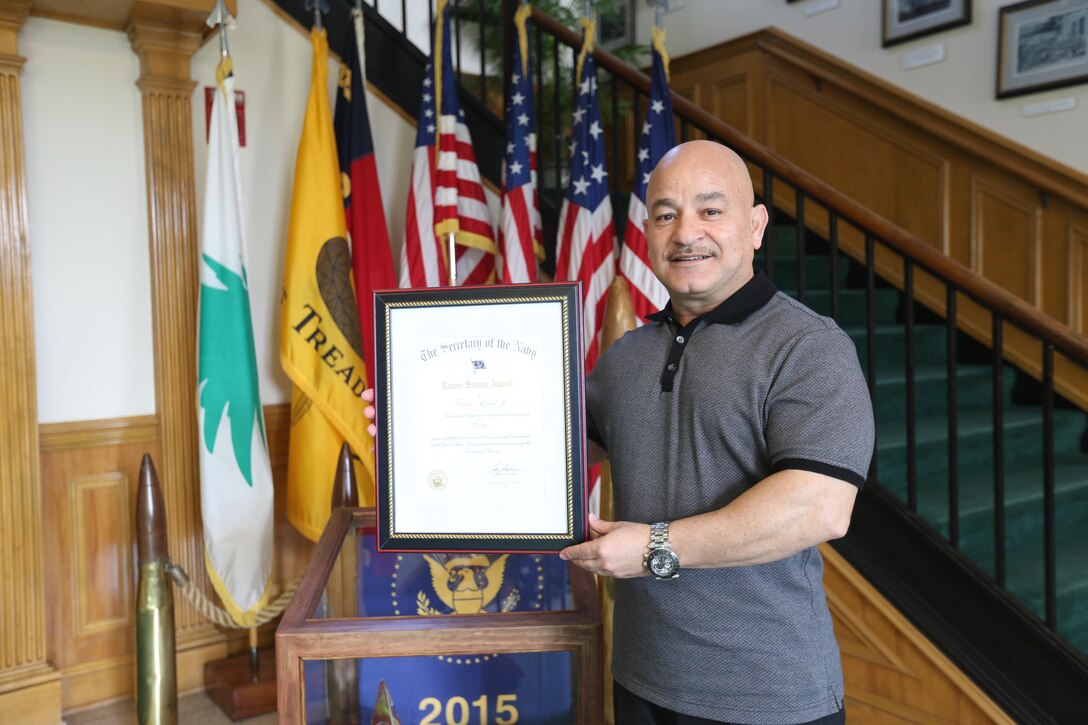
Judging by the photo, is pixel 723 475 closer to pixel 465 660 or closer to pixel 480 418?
pixel 480 418

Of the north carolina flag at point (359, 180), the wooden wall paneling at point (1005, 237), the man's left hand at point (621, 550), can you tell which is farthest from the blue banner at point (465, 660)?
the wooden wall paneling at point (1005, 237)

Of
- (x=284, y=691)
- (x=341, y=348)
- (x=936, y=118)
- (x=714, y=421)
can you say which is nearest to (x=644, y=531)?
(x=714, y=421)

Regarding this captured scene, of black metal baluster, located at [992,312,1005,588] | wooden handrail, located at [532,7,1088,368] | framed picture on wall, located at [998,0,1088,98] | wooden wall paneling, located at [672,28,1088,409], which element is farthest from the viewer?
wooden wall paneling, located at [672,28,1088,409]

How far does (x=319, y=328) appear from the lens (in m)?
2.75

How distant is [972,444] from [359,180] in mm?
2413

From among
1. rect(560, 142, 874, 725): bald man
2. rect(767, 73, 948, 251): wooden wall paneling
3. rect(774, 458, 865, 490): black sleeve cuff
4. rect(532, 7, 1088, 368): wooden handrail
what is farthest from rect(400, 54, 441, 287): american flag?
rect(767, 73, 948, 251): wooden wall paneling

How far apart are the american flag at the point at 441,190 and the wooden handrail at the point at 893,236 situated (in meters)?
0.50

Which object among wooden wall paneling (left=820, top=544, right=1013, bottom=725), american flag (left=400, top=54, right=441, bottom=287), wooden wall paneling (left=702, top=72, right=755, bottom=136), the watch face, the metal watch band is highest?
wooden wall paneling (left=702, top=72, right=755, bottom=136)

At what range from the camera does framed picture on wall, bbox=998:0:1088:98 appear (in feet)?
11.6

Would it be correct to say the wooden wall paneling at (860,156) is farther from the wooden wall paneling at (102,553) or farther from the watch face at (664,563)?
the wooden wall paneling at (102,553)

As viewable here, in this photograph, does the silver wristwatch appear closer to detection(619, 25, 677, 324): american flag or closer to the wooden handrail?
the wooden handrail

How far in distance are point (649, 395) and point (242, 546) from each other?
6.33ft

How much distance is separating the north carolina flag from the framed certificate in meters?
1.66

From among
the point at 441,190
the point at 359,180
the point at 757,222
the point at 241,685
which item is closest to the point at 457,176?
the point at 441,190
